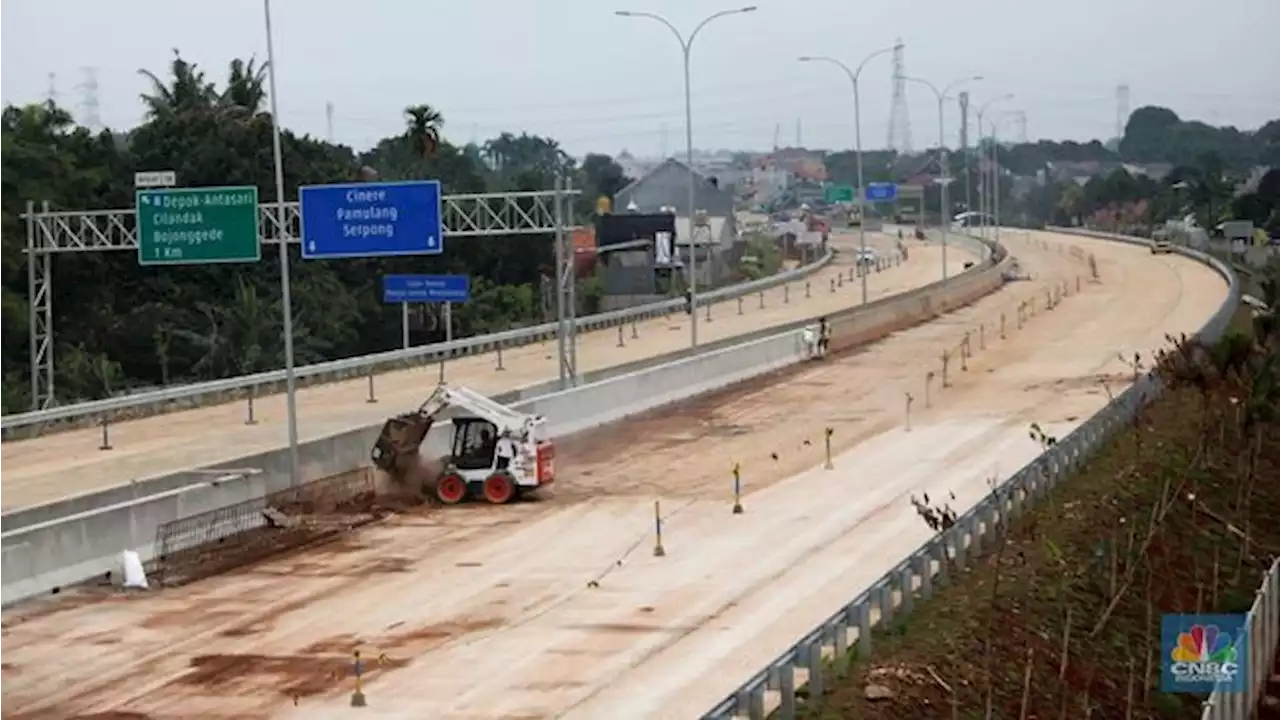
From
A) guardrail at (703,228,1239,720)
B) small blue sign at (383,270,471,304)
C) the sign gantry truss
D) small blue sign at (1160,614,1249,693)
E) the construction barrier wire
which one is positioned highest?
the sign gantry truss

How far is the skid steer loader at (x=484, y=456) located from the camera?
123ft

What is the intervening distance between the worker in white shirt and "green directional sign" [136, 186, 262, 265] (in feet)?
46.8

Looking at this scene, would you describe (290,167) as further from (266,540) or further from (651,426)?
(266,540)

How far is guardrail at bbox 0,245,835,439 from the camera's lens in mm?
50719

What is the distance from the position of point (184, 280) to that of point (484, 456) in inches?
2041

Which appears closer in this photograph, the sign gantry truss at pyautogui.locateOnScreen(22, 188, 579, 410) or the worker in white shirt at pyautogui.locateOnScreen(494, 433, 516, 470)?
the worker in white shirt at pyautogui.locateOnScreen(494, 433, 516, 470)

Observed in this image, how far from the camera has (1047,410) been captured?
50.2 metres

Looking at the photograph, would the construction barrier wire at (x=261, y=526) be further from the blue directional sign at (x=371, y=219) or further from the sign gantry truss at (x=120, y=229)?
the blue directional sign at (x=371, y=219)

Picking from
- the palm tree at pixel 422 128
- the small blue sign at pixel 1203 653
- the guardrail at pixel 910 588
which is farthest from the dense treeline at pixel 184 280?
the small blue sign at pixel 1203 653

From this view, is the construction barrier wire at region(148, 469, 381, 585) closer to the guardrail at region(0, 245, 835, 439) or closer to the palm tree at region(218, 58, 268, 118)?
the guardrail at region(0, 245, 835, 439)

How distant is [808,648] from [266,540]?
52.0 ft

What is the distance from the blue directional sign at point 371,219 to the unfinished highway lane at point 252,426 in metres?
4.25

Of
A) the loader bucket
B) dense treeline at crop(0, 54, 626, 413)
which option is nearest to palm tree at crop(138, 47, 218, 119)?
dense treeline at crop(0, 54, 626, 413)

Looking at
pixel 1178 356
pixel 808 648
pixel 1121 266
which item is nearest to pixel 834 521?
pixel 808 648
